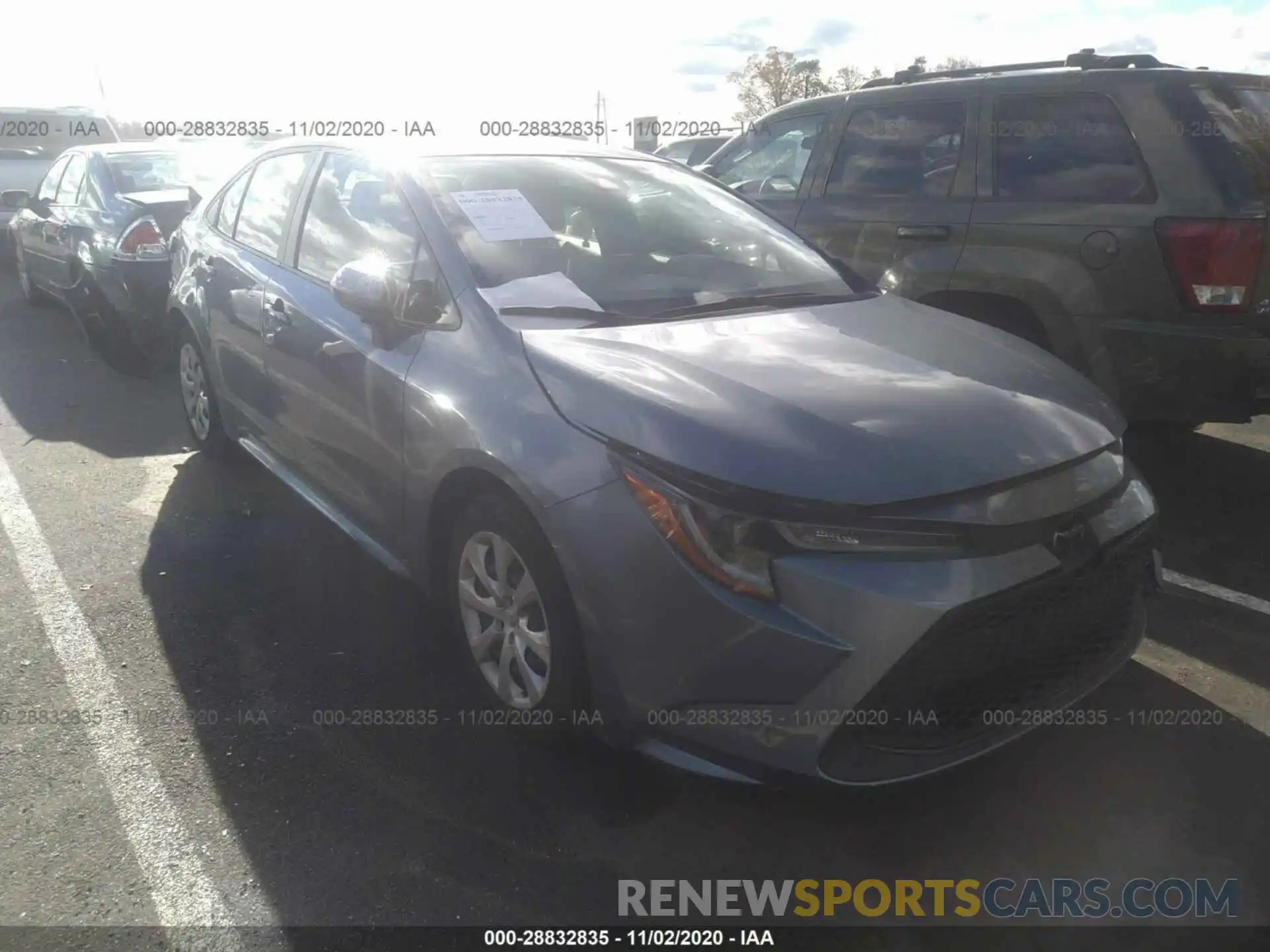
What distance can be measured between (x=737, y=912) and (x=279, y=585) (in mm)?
2307

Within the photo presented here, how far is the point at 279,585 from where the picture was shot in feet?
12.8

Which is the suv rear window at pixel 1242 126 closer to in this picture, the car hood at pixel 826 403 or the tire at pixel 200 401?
the car hood at pixel 826 403

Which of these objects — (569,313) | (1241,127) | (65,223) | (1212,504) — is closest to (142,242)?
(65,223)

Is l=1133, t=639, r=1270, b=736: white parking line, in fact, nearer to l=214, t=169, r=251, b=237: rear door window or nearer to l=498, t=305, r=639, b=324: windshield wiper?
l=498, t=305, r=639, b=324: windshield wiper

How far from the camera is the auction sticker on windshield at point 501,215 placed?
10.5 feet

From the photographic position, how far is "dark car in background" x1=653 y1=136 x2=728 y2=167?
51.1 feet

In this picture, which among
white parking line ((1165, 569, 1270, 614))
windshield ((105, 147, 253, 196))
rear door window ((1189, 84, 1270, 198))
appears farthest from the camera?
windshield ((105, 147, 253, 196))

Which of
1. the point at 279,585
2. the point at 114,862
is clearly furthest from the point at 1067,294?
the point at 114,862

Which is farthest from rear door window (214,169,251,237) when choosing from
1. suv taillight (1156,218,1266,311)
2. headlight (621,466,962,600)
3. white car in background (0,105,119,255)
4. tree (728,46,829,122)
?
tree (728,46,829,122)

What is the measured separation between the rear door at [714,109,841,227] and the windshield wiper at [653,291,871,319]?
85.0 inches

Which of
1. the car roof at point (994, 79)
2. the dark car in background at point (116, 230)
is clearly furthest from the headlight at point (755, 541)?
the dark car in background at point (116, 230)

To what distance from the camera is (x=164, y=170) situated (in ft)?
25.9

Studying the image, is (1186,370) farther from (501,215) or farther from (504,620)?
(504,620)

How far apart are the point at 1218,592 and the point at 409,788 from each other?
3006mm
